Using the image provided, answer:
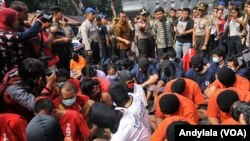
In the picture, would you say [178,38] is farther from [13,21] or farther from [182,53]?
[13,21]

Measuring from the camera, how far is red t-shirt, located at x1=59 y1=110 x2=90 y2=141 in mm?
4473

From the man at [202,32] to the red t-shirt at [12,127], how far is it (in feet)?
17.3

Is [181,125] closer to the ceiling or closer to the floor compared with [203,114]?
closer to the ceiling

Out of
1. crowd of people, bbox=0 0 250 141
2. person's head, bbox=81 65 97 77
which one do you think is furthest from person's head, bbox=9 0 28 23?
person's head, bbox=81 65 97 77

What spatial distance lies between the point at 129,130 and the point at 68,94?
146cm

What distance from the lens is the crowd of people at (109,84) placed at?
3801mm

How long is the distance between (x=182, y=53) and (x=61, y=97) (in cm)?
448

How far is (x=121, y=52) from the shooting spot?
966cm

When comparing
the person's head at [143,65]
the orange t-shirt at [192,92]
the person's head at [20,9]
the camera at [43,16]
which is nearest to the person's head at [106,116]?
the camera at [43,16]

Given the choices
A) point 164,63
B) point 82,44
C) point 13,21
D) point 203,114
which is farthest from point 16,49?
point 82,44

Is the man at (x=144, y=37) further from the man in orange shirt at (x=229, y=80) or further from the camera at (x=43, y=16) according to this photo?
the camera at (x=43, y=16)

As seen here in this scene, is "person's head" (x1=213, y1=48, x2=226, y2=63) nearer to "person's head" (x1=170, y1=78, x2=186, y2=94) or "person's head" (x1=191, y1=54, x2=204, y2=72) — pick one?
"person's head" (x1=191, y1=54, x2=204, y2=72)

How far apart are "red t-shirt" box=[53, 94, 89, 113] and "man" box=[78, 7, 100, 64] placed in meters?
2.99

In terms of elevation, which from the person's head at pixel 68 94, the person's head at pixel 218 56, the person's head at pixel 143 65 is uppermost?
the person's head at pixel 68 94
